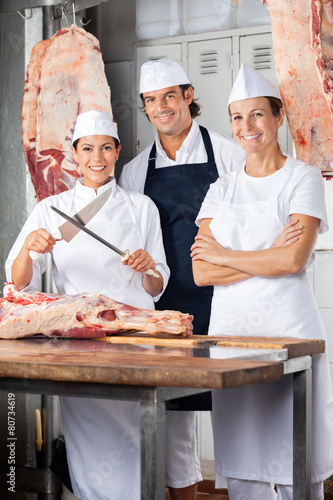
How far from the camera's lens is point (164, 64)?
11.5 ft

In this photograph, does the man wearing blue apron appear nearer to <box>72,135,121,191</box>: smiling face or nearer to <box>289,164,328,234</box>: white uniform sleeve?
<box>72,135,121,191</box>: smiling face

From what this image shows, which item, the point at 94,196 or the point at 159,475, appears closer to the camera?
the point at 159,475

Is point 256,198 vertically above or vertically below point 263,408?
above

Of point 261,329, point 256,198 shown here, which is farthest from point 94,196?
point 261,329

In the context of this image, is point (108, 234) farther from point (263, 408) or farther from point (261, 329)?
point (263, 408)

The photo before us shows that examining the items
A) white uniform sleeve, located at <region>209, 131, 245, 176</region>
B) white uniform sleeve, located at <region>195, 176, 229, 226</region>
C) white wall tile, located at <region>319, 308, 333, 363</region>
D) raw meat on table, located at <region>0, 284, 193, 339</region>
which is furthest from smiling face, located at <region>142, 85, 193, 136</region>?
white wall tile, located at <region>319, 308, 333, 363</region>

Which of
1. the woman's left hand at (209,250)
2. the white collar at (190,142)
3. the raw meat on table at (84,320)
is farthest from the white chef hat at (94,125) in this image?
the raw meat on table at (84,320)

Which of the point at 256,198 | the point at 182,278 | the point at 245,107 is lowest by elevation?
the point at 182,278

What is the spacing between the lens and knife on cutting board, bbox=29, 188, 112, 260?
3.06m

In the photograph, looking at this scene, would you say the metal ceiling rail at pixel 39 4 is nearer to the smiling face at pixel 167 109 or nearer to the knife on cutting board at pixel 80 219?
the smiling face at pixel 167 109

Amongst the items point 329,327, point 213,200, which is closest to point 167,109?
point 213,200

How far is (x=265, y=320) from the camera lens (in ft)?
9.36

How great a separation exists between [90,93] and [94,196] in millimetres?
925

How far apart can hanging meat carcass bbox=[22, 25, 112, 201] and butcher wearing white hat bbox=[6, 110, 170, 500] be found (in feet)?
1.74
